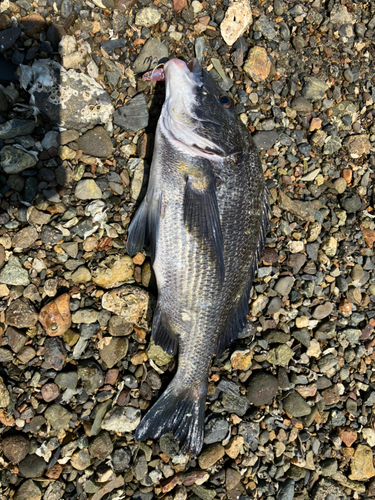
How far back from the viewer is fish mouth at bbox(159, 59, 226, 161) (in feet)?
10.3

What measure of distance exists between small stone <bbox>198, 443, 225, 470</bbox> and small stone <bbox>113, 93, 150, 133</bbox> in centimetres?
304

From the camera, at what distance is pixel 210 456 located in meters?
3.34

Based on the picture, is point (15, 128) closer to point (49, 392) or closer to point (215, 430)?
point (49, 392)

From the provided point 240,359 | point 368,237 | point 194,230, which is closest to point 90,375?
point 240,359

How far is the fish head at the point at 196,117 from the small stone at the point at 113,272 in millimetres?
1143

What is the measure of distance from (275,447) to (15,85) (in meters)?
4.11

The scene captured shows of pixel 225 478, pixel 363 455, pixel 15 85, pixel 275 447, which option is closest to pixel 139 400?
pixel 225 478

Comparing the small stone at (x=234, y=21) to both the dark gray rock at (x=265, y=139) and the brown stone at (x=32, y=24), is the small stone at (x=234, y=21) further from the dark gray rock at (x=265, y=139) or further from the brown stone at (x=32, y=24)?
the brown stone at (x=32, y=24)

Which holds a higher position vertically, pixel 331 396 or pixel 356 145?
pixel 356 145

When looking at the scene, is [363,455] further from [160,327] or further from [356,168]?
[356,168]

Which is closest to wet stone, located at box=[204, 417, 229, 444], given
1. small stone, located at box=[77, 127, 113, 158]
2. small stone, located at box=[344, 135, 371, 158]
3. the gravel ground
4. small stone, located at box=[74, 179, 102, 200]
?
the gravel ground

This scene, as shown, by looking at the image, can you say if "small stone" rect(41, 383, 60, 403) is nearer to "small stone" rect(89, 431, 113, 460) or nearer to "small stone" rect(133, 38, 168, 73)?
"small stone" rect(89, 431, 113, 460)

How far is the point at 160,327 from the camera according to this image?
3299mm

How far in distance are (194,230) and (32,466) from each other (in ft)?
7.55
